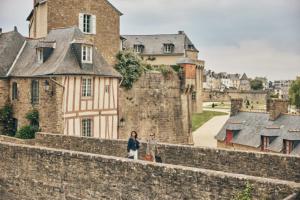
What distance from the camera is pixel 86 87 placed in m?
23.3

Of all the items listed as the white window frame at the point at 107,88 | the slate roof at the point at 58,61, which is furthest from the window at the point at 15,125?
the white window frame at the point at 107,88

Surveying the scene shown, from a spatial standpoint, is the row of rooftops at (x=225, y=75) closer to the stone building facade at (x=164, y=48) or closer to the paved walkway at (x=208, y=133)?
the stone building facade at (x=164, y=48)

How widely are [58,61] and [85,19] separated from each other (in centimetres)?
645

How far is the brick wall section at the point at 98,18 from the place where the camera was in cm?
2691

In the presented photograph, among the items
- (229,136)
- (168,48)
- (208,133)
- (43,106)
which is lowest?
(208,133)

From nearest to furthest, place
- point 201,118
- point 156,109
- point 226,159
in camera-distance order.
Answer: point 226,159, point 156,109, point 201,118

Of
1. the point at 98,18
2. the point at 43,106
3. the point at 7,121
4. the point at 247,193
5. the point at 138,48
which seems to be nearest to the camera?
the point at 247,193

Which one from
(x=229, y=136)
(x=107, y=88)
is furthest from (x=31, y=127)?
(x=229, y=136)

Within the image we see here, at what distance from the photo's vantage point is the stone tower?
26.8 meters

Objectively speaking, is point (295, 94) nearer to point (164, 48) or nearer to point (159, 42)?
point (164, 48)

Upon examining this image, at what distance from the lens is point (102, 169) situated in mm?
9305

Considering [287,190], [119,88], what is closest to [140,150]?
[287,190]

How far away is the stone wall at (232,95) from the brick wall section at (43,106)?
2764 inches

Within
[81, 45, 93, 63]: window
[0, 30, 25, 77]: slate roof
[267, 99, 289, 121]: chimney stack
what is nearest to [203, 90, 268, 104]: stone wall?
[267, 99, 289, 121]: chimney stack
